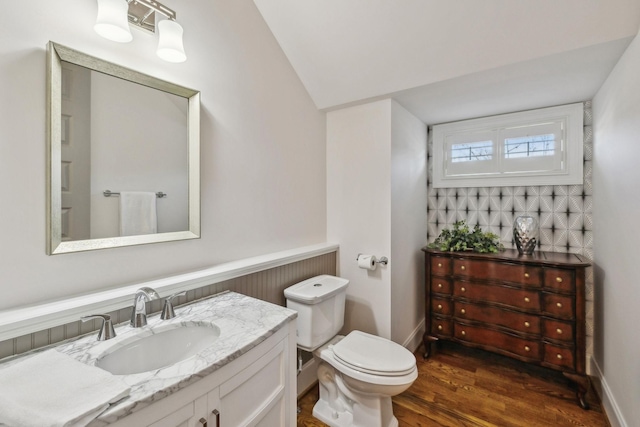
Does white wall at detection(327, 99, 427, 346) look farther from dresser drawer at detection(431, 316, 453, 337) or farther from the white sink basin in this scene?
the white sink basin

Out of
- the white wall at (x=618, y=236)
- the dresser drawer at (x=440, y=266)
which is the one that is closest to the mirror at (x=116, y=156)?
the dresser drawer at (x=440, y=266)

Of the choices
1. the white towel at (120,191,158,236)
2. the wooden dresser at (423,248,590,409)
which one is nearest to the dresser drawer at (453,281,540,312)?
the wooden dresser at (423,248,590,409)

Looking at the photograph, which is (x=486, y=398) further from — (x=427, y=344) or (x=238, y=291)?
(x=238, y=291)

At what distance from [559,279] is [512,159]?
1.04 meters

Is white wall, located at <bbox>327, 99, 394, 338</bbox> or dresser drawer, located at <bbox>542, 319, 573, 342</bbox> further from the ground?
white wall, located at <bbox>327, 99, 394, 338</bbox>

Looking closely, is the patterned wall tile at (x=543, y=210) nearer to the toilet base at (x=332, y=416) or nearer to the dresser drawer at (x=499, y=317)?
the dresser drawer at (x=499, y=317)

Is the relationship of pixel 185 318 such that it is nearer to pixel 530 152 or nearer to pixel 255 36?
pixel 255 36

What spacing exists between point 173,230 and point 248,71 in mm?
1065

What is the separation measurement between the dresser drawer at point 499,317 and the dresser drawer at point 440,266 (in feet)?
0.84

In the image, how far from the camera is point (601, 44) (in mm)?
1401

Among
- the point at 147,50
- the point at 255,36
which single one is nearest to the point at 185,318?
the point at 147,50

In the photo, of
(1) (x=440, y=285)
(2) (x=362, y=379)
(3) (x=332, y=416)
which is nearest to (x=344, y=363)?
(2) (x=362, y=379)

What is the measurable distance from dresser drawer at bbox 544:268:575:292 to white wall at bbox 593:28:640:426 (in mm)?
183

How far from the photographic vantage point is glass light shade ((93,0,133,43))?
107cm
